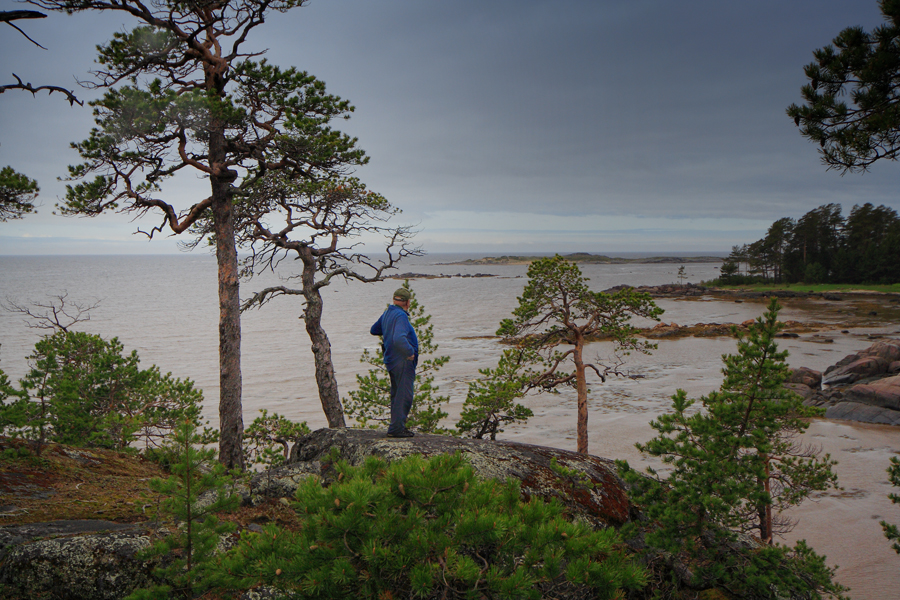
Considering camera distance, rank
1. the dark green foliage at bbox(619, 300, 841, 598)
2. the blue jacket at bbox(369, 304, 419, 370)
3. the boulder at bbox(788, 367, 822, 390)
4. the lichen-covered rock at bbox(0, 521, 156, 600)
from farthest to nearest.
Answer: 1. the boulder at bbox(788, 367, 822, 390)
2. the blue jacket at bbox(369, 304, 419, 370)
3. the dark green foliage at bbox(619, 300, 841, 598)
4. the lichen-covered rock at bbox(0, 521, 156, 600)

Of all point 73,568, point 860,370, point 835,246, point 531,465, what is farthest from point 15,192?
point 835,246

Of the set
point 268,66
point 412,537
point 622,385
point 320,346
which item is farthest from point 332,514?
point 622,385

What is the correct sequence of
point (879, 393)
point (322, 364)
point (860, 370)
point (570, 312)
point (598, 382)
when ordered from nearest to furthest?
point (322, 364) → point (570, 312) → point (879, 393) → point (860, 370) → point (598, 382)

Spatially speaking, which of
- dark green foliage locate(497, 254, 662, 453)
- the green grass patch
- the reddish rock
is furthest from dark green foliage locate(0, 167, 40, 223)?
the green grass patch

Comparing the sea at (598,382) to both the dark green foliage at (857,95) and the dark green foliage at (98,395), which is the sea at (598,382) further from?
the dark green foliage at (857,95)

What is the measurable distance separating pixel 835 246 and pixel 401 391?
97.4 m

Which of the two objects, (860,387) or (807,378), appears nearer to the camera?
(860,387)

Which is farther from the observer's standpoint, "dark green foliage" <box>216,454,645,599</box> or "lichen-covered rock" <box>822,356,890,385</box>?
"lichen-covered rock" <box>822,356,890,385</box>

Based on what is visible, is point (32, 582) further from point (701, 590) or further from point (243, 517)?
point (701, 590)

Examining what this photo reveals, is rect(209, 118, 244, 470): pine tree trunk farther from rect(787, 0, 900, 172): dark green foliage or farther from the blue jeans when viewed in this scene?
rect(787, 0, 900, 172): dark green foliage

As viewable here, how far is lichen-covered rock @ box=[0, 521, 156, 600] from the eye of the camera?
163 inches

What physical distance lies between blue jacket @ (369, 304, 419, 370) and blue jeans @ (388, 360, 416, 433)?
0.25 ft

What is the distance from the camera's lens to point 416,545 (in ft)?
9.19

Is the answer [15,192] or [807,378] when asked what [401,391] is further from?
[807,378]
